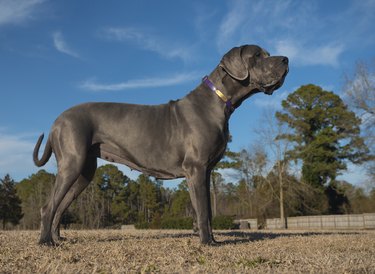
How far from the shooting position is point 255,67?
15.8ft

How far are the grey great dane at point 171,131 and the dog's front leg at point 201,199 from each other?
0.01m

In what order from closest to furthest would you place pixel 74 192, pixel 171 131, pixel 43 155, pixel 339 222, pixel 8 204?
pixel 171 131 < pixel 43 155 < pixel 74 192 < pixel 339 222 < pixel 8 204

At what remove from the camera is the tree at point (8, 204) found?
35.4m

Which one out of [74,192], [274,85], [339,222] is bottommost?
[339,222]

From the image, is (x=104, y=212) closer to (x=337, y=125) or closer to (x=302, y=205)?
(x=302, y=205)

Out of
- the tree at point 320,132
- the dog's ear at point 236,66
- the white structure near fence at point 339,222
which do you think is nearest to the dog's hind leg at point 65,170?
the dog's ear at point 236,66

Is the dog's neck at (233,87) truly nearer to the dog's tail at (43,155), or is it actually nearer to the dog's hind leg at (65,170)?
the dog's hind leg at (65,170)

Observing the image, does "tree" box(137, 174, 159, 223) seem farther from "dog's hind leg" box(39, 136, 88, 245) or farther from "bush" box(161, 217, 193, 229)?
"dog's hind leg" box(39, 136, 88, 245)

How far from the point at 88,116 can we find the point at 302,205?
3259 centimetres

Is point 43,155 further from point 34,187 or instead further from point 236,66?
point 34,187

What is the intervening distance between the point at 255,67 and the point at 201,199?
1805 mm

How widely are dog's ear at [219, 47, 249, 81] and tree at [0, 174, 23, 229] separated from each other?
117ft

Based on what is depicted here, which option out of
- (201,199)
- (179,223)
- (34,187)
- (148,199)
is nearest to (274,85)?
(201,199)

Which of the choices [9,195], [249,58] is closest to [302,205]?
[9,195]
